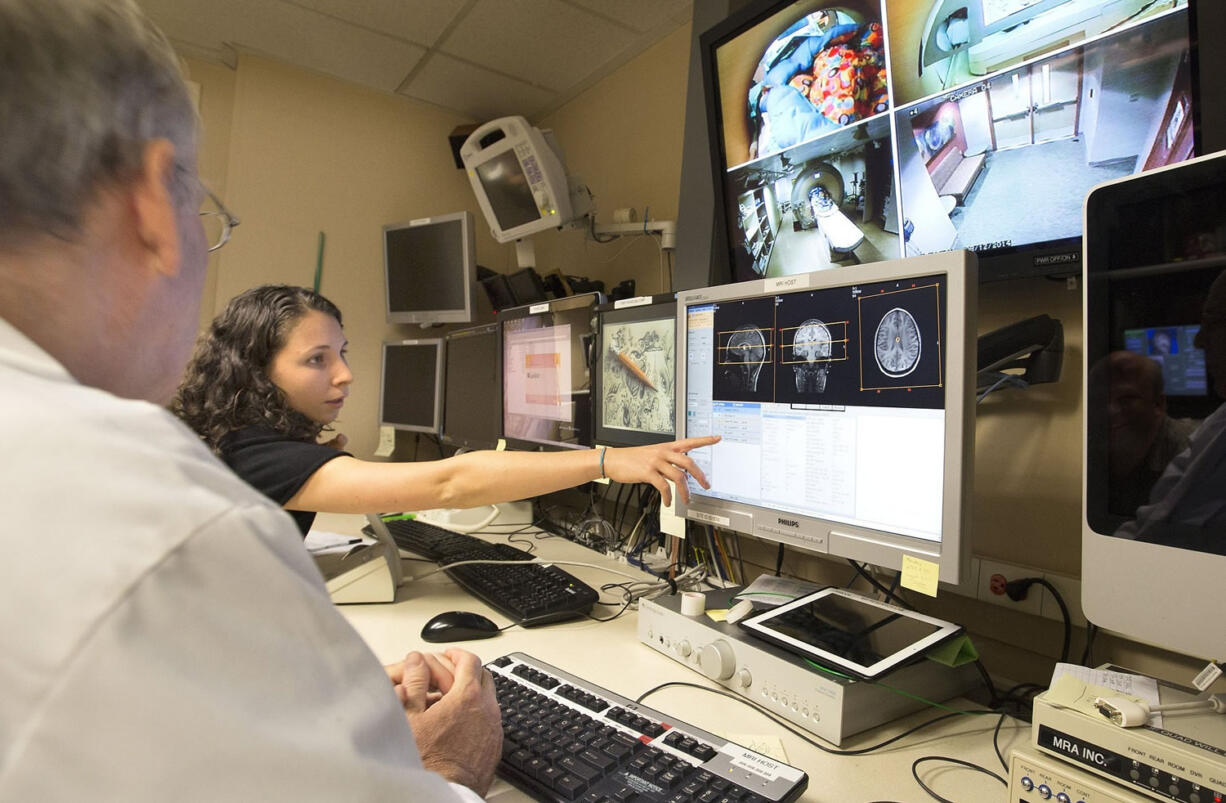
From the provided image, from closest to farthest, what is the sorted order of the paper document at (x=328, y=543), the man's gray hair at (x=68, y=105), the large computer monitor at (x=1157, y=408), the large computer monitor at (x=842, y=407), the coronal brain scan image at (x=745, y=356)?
the man's gray hair at (x=68, y=105) < the large computer monitor at (x=1157, y=408) < the large computer monitor at (x=842, y=407) < the coronal brain scan image at (x=745, y=356) < the paper document at (x=328, y=543)

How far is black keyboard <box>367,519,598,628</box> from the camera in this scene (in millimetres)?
1154

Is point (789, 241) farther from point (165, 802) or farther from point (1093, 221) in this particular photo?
point (165, 802)

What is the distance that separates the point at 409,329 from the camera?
2.77 m

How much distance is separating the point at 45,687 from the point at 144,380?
0.81ft

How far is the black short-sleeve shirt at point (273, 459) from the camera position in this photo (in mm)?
1134

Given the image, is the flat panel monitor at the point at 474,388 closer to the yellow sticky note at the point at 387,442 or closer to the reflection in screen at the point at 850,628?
the yellow sticky note at the point at 387,442

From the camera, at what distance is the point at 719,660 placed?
880 millimetres

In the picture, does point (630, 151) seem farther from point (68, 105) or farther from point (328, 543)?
point (68, 105)

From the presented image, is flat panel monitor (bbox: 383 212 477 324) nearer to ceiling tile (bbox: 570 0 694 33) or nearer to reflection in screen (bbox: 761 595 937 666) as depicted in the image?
ceiling tile (bbox: 570 0 694 33)

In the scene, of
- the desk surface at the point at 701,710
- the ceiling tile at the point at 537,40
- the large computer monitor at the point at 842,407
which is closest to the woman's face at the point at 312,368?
the desk surface at the point at 701,710

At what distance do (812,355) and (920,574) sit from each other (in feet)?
1.08

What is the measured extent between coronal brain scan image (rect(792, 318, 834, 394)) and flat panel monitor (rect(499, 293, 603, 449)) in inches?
24.1

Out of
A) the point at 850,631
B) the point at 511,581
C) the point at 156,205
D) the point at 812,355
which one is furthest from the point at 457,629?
the point at 156,205

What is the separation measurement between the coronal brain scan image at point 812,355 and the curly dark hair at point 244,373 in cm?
94
